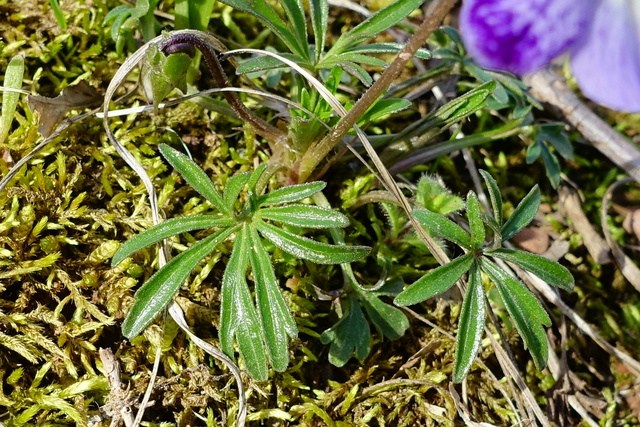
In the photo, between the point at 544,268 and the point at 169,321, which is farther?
the point at 169,321

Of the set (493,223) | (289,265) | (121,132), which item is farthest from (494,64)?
(121,132)

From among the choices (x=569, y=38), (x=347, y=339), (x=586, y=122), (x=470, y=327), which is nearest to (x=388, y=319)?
(x=347, y=339)

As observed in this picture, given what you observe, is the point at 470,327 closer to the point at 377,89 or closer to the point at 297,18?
the point at 377,89

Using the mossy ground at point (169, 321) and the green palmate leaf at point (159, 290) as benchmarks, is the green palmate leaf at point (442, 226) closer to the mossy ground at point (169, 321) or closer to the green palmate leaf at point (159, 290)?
the mossy ground at point (169, 321)

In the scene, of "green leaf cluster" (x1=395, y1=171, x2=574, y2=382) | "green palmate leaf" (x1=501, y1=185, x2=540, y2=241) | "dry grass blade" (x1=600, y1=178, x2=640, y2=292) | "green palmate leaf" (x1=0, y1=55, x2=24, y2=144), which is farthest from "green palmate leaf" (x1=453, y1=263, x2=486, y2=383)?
"green palmate leaf" (x1=0, y1=55, x2=24, y2=144)

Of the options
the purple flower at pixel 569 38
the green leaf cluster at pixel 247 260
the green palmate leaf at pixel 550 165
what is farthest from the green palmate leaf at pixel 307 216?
the green palmate leaf at pixel 550 165
